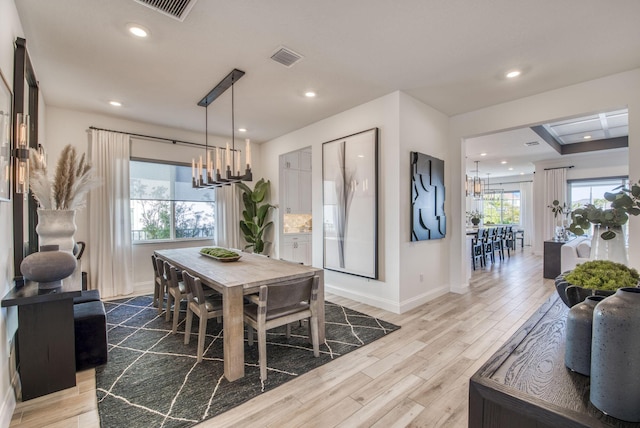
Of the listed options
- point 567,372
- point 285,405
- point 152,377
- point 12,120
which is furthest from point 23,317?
point 567,372

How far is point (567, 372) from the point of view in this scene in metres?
0.86

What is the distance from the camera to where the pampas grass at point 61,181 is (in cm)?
226

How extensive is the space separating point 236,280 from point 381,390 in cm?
138

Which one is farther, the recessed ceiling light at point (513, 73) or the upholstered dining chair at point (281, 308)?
the recessed ceiling light at point (513, 73)

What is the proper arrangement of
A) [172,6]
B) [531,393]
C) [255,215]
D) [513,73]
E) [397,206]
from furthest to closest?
[255,215] → [397,206] → [513,73] → [172,6] → [531,393]

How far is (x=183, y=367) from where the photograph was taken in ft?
7.95

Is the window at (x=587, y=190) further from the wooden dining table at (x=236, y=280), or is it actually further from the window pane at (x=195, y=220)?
the window pane at (x=195, y=220)

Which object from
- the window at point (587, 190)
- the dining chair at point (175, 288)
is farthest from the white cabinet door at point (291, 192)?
the window at point (587, 190)

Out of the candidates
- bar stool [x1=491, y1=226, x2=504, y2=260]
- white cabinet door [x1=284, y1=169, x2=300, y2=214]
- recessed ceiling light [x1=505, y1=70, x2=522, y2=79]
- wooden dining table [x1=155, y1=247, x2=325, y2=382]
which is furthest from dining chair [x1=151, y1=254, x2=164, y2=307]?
bar stool [x1=491, y1=226, x2=504, y2=260]

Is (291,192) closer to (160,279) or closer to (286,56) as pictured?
(160,279)

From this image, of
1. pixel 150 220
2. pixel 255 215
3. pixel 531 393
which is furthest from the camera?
pixel 255 215

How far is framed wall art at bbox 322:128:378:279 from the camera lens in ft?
13.1

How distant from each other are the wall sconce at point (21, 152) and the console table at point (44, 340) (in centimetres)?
78

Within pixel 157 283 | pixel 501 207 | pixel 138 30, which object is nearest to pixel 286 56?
pixel 138 30
